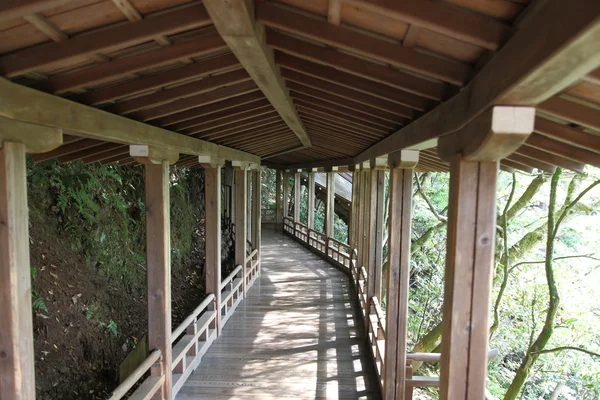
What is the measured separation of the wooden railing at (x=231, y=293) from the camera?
654cm

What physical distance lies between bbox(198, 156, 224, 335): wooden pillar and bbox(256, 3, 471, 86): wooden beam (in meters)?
3.90

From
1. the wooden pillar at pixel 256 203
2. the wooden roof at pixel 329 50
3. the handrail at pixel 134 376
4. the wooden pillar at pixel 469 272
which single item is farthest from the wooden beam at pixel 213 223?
the wooden pillar at pixel 469 272

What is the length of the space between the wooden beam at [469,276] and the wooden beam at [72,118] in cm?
212

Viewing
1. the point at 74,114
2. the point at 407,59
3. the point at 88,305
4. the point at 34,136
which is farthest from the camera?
the point at 88,305

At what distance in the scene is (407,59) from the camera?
74.4 inches

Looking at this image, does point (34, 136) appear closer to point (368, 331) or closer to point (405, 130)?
point (405, 130)

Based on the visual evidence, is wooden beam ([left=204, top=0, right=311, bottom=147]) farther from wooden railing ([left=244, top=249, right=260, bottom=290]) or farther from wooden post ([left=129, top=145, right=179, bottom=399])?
wooden railing ([left=244, top=249, right=260, bottom=290])

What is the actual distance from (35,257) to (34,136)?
2.79 metres

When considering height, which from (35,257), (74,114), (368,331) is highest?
(74,114)

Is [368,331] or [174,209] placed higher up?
[174,209]

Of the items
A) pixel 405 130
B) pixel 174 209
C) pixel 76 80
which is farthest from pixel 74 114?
pixel 174 209

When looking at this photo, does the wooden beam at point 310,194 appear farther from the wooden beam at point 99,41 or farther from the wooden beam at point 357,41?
the wooden beam at point 99,41

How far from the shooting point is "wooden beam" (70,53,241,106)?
98.3 inches

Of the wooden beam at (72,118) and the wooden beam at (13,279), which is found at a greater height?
the wooden beam at (72,118)
